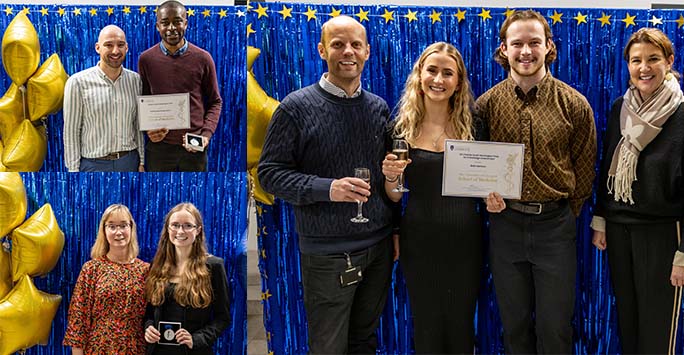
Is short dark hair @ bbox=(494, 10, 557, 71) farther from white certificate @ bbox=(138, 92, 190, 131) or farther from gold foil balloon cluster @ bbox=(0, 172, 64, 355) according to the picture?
gold foil balloon cluster @ bbox=(0, 172, 64, 355)

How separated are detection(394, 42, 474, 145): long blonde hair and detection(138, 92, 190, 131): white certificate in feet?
3.15

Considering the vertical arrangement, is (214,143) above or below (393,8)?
below

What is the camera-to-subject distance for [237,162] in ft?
9.32

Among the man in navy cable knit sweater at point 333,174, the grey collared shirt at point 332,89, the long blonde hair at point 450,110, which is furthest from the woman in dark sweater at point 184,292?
the long blonde hair at point 450,110

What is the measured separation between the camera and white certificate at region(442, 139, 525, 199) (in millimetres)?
2459

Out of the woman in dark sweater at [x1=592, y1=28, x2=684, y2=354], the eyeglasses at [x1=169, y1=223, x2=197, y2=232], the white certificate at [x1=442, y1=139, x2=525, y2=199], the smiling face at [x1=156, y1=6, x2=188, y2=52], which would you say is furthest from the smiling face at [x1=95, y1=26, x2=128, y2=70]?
the woman in dark sweater at [x1=592, y1=28, x2=684, y2=354]

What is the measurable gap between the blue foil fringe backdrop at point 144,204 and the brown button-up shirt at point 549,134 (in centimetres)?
122

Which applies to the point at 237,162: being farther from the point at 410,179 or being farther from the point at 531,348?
the point at 531,348

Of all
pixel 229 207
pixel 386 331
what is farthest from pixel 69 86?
pixel 386 331

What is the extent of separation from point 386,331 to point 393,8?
1561 mm

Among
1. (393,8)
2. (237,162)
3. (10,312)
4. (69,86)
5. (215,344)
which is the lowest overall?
(215,344)

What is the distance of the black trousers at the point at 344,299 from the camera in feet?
8.18

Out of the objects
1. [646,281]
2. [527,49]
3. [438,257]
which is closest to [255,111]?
[438,257]

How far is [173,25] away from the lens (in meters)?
2.78
